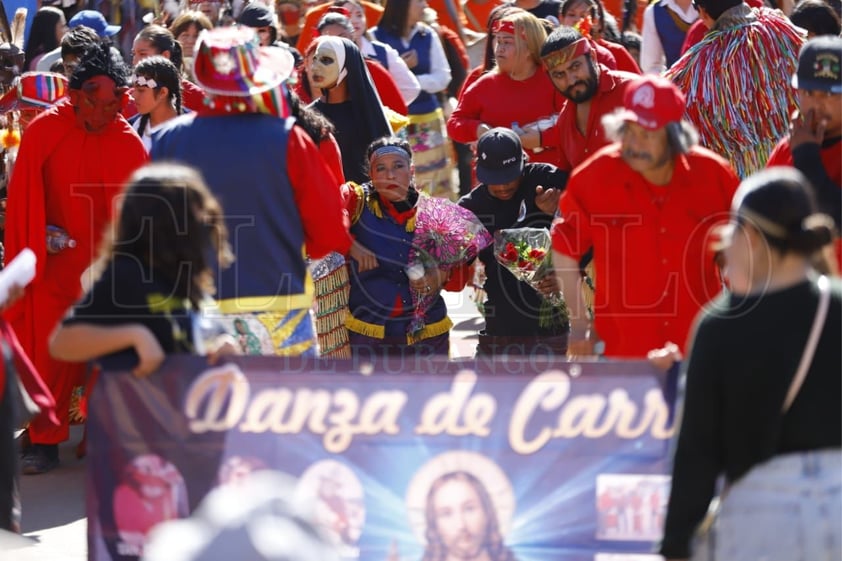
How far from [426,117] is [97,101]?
412 centimetres

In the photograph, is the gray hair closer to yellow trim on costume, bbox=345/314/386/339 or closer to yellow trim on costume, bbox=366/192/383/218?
yellow trim on costume, bbox=366/192/383/218

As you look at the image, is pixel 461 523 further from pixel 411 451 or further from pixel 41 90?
pixel 41 90

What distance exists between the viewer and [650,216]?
5.24 m

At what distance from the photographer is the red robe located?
22.7ft

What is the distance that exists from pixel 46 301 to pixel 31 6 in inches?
196

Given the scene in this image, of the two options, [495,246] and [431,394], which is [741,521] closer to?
[431,394]

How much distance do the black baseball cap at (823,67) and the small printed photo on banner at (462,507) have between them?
1.98m

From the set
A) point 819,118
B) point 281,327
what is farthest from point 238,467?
point 819,118

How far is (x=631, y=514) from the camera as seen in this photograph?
4.69 m

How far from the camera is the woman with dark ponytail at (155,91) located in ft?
24.5

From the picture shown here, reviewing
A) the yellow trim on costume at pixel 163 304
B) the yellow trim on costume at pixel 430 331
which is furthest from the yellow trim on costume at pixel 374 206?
the yellow trim on costume at pixel 163 304

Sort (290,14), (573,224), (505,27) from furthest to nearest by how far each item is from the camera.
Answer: (290,14) → (505,27) → (573,224)

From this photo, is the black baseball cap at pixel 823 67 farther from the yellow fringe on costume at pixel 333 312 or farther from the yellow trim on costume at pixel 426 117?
the yellow trim on costume at pixel 426 117

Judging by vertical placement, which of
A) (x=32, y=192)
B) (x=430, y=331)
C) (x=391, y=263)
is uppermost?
(x=32, y=192)
